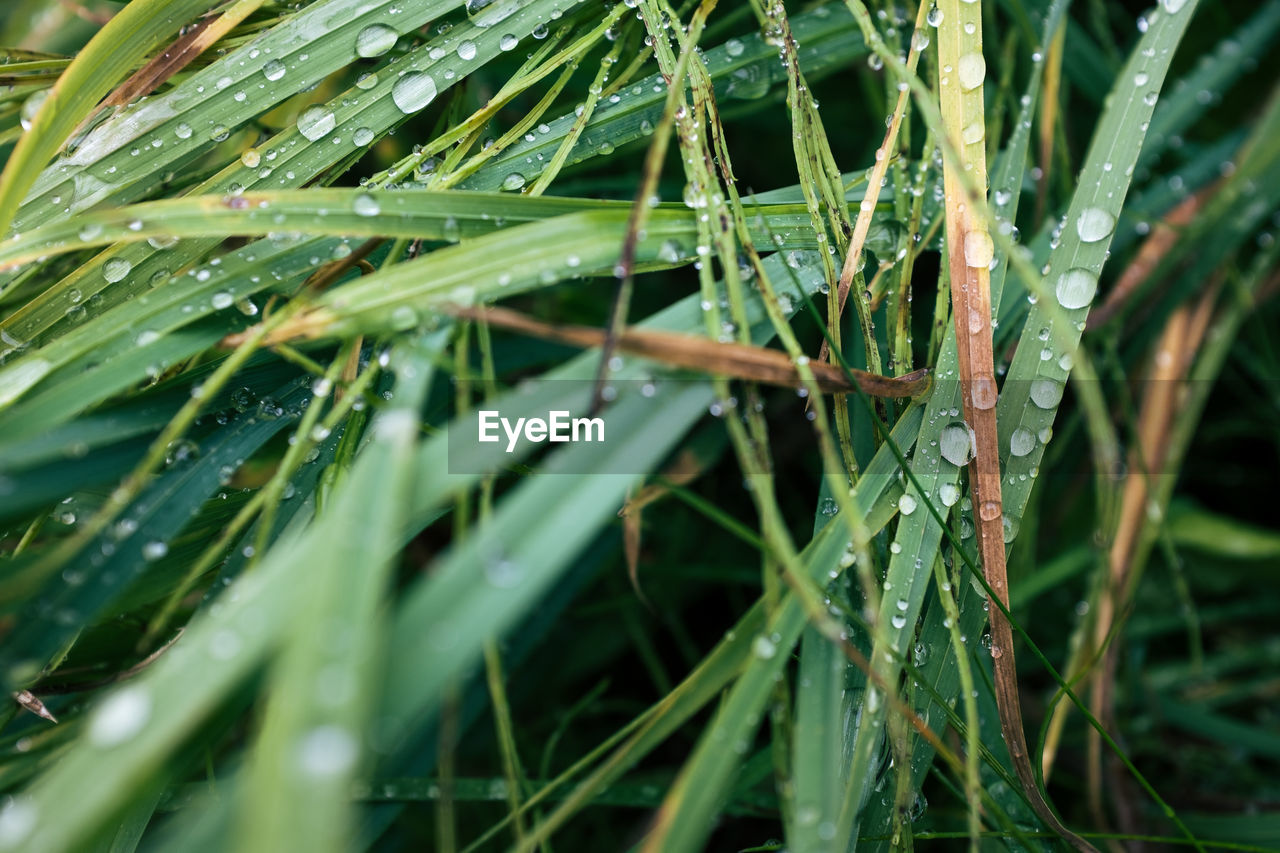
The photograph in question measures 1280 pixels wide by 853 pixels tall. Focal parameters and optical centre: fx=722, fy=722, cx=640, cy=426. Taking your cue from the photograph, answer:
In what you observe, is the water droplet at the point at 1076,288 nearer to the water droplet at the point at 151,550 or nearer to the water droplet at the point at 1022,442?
the water droplet at the point at 1022,442

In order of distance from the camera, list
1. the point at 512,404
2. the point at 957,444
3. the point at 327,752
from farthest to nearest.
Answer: the point at 957,444, the point at 512,404, the point at 327,752

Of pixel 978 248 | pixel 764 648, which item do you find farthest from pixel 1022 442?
pixel 764 648

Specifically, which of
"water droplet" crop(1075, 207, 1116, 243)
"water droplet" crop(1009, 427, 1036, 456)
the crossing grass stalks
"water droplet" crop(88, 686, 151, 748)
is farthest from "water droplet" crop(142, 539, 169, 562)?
"water droplet" crop(1075, 207, 1116, 243)

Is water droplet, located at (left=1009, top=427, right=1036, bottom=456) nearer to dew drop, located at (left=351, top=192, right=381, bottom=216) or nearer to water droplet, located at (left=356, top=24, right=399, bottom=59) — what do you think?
dew drop, located at (left=351, top=192, right=381, bottom=216)

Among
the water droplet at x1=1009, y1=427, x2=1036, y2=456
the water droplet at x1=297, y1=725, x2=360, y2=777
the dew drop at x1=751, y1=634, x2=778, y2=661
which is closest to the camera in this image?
the water droplet at x1=297, y1=725, x2=360, y2=777

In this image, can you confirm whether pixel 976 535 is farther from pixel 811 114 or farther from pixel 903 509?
pixel 811 114

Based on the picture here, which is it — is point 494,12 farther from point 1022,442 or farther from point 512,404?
point 1022,442

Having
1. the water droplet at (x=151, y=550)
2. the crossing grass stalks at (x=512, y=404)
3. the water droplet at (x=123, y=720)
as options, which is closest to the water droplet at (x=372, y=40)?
the crossing grass stalks at (x=512, y=404)
